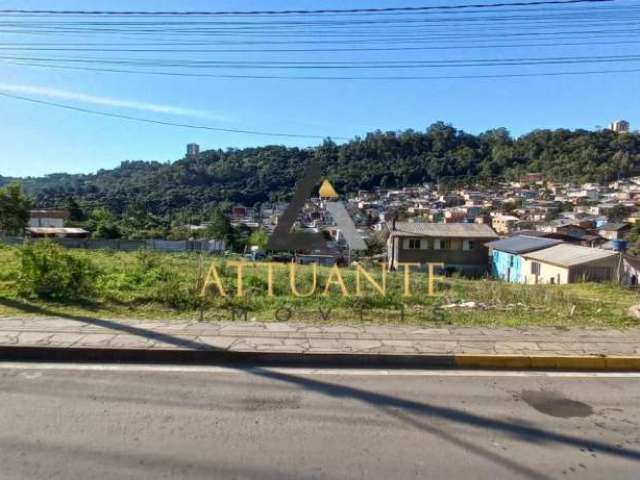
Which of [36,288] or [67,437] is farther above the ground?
[36,288]

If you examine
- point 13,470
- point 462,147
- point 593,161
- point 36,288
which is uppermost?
point 593,161

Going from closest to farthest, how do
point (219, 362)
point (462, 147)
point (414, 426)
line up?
point (414, 426)
point (219, 362)
point (462, 147)

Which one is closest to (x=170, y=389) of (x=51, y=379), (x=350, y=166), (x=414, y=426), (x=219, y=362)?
(x=219, y=362)

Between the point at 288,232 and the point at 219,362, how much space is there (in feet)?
19.6

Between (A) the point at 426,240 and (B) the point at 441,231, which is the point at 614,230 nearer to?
(B) the point at 441,231

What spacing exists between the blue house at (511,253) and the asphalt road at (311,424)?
29.2 m

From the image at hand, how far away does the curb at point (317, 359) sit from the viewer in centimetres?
601

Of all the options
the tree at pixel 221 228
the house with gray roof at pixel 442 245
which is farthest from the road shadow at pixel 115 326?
the tree at pixel 221 228

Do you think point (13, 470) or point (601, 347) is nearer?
point (13, 470)

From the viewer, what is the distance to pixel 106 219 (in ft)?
205

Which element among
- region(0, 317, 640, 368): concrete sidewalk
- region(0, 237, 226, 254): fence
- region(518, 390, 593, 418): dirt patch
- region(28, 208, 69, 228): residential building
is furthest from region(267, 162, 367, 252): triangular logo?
region(28, 208, 69, 228): residential building

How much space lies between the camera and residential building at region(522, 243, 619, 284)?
25344mm

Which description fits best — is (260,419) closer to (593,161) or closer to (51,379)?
(51,379)

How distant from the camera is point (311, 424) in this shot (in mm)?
4305
